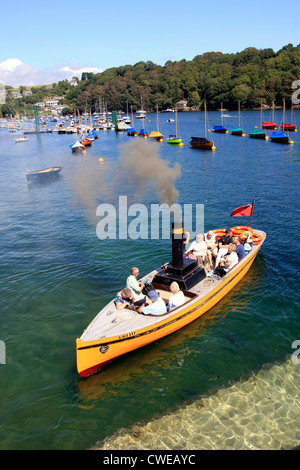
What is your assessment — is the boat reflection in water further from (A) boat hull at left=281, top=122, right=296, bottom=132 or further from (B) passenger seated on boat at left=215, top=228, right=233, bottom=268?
(A) boat hull at left=281, top=122, right=296, bottom=132

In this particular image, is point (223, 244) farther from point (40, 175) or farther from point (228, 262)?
point (40, 175)

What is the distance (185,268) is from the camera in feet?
40.7

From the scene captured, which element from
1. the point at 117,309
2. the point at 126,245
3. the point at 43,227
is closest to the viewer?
the point at 117,309

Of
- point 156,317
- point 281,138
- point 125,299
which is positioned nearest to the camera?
point 156,317

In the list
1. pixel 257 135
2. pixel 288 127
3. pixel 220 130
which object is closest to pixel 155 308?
pixel 257 135

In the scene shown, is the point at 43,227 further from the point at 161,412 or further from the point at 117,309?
the point at 161,412

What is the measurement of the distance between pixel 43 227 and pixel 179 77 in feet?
584

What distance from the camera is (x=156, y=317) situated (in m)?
10.8

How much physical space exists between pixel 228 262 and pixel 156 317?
170 inches

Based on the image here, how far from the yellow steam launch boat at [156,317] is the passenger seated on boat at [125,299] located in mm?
164

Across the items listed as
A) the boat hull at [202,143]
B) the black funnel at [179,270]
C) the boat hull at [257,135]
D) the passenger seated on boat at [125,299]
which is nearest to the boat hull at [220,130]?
the boat hull at [257,135]

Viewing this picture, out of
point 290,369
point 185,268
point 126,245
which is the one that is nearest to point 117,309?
point 185,268

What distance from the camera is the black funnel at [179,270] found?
39.3ft
